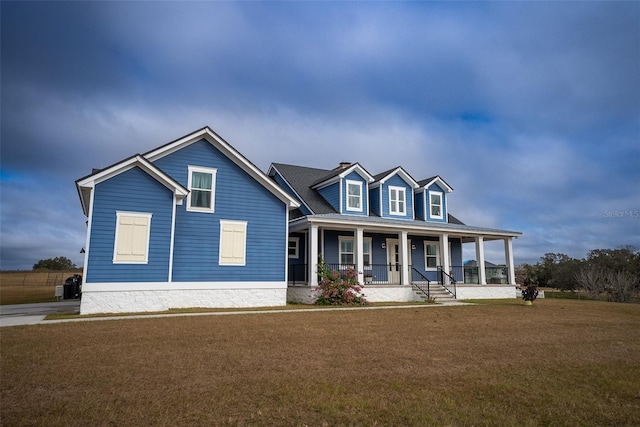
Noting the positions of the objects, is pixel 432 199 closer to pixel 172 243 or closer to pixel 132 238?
pixel 172 243

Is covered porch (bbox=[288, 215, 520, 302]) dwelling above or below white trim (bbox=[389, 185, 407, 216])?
below

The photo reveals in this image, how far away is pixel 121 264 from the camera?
14023mm

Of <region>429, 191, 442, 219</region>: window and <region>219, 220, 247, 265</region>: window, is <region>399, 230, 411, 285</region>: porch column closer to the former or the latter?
<region>429, 191, 442, 219</region>: window

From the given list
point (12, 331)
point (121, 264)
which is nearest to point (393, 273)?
point (121, 264)

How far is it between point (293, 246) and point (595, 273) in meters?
24.9

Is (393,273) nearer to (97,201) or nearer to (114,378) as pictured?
(97,201)

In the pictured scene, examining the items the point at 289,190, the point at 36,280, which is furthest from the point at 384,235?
the point at 36,280

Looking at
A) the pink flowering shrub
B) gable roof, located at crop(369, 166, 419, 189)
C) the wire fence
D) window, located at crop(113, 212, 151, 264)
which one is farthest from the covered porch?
the wire fence

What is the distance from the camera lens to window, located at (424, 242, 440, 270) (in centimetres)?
2439

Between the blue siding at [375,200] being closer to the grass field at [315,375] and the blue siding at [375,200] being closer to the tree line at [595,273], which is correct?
the tree line at [595,273]

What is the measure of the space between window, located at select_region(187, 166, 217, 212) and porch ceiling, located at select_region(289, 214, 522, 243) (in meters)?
4.37

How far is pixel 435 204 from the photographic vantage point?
25.1 meters

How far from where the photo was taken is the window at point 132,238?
1409 centimetres

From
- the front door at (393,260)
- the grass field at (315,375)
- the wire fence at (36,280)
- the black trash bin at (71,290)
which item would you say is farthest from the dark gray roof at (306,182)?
the wire fence at (36,280)
